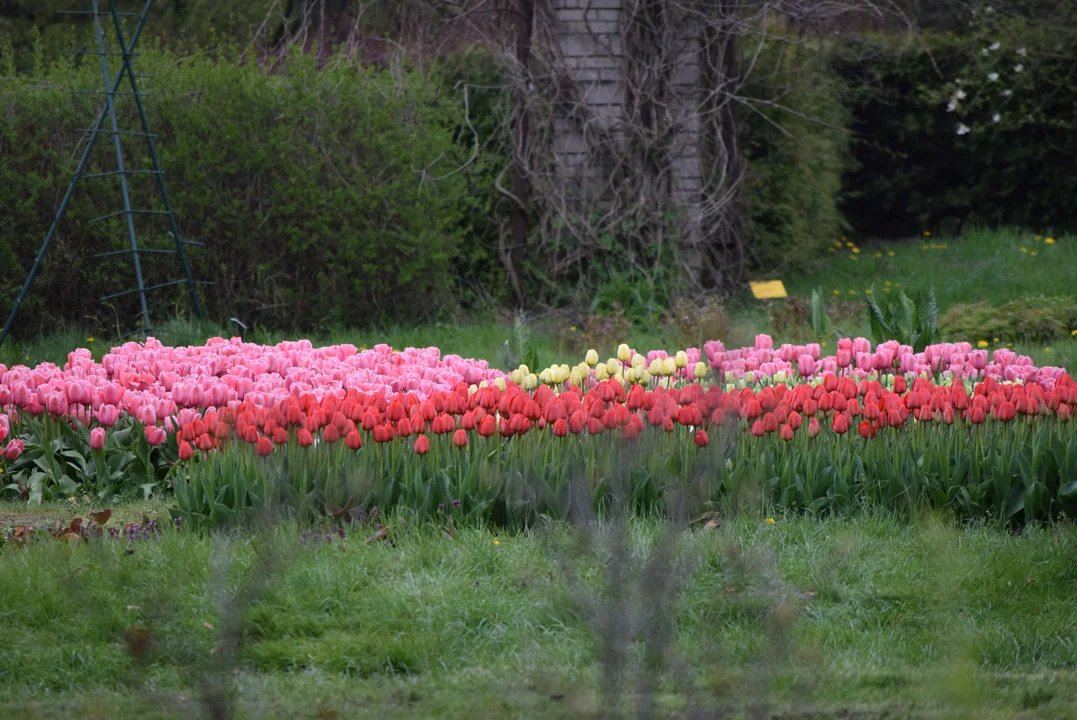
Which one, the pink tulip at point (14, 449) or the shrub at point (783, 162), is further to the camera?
the shrub at point (783, 162)

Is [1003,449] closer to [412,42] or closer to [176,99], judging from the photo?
[176,99]

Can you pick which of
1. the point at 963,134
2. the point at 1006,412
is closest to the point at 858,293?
the point at 963,134

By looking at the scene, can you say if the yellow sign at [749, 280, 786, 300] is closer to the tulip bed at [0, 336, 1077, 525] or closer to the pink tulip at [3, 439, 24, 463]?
the tulip bed at [0, 336, 1077, 525]

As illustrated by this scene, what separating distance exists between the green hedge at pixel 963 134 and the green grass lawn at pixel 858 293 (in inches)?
22.8

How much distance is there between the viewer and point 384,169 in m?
9.02

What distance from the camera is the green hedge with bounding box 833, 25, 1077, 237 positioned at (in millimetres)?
13414

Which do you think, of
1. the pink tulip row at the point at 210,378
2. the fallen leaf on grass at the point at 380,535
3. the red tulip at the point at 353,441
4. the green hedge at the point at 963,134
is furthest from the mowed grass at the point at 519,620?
the green hedge at the point at 963,134

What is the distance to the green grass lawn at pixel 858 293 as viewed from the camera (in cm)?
783

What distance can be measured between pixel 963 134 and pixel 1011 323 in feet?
20.8

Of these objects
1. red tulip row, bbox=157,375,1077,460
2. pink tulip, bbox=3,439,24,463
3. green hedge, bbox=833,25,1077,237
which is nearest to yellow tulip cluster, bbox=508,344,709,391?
red tulip row, bbox=157,375,1077,460

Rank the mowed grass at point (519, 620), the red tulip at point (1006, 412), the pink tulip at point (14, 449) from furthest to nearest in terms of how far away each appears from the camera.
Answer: the pink tulip at point (14, 449) < the red tulip at point (1006, 412) < the mowed grass at point (519, 620)

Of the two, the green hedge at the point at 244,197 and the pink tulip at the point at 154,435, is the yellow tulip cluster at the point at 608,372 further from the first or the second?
the green hedge at the point at 244,197

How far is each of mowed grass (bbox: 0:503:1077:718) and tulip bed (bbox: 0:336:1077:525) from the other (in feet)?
0.74

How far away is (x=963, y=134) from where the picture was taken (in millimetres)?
13938
